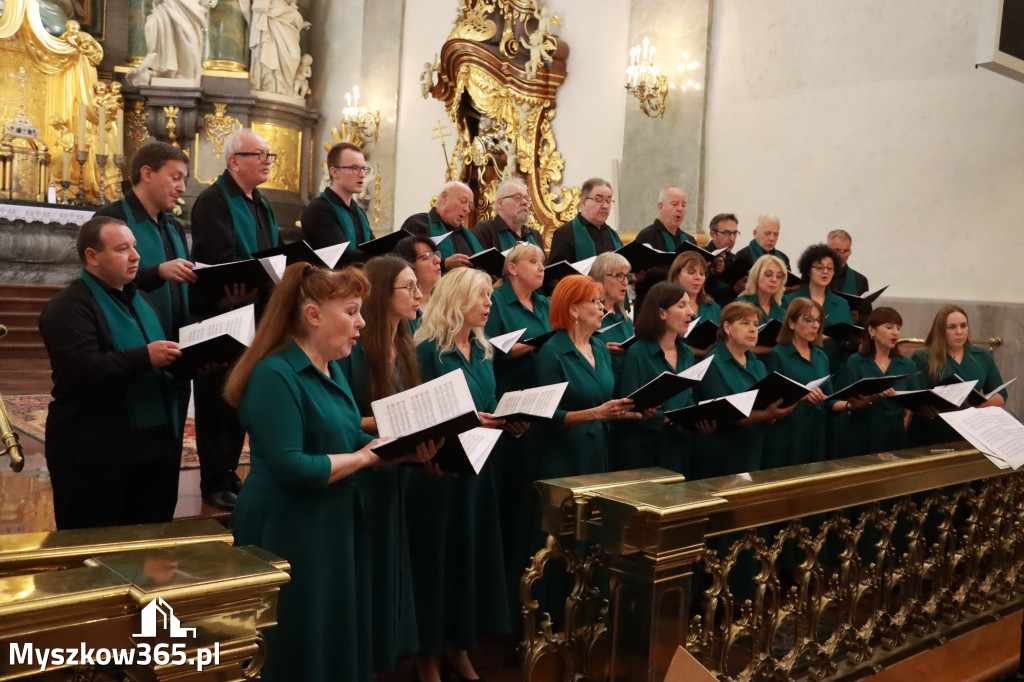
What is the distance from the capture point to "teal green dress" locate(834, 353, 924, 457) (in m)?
5.09

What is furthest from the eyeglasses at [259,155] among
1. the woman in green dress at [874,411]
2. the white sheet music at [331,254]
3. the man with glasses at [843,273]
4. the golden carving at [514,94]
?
the golden carving at [514,94]

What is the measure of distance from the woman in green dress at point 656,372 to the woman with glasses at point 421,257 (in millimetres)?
956

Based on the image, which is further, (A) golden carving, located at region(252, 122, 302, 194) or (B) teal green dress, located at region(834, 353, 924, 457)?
(A) golden carving, located at region(252, 122, 302, 194)

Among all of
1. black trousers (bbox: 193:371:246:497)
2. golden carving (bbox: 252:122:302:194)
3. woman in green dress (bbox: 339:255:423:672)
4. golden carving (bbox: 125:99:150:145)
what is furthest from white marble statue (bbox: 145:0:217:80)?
Result: woman in green dress (bbox: 339:255:423:672)

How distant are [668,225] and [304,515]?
13.6 feet

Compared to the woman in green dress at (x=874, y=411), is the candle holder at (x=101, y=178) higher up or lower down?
higher up

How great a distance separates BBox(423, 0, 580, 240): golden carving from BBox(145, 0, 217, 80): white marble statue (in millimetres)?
4354

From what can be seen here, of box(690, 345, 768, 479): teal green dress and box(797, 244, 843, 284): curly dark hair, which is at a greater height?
box(797, 244, 843, 284): curly dark hair

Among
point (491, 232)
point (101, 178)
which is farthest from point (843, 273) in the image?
point (101, 178)

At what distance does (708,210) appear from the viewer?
857cm

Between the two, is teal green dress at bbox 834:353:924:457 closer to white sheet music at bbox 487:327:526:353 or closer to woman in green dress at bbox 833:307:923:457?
woman in green dress at bbox 833:307:923:457

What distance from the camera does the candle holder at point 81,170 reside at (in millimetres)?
12008

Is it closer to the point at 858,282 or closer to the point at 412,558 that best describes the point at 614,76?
the point at 858,282

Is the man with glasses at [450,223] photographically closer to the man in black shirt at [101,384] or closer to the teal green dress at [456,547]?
the teal green dress at [456,547]
